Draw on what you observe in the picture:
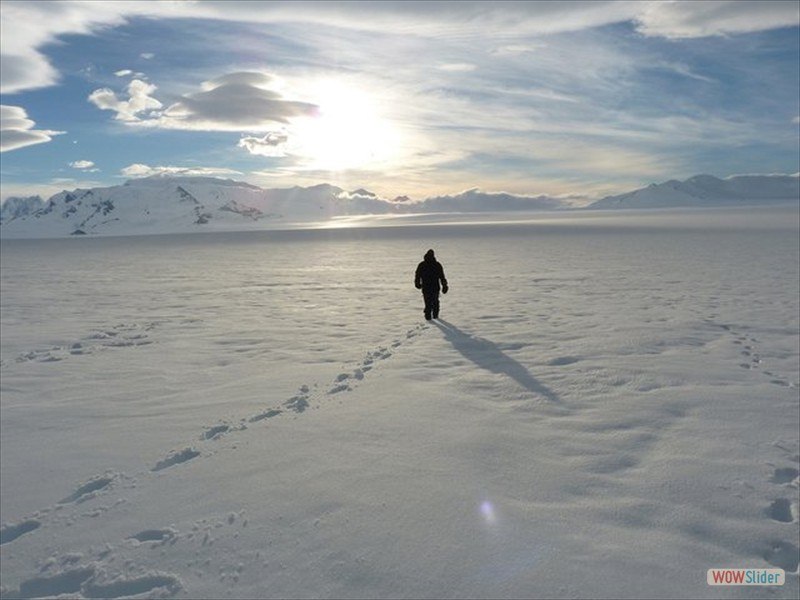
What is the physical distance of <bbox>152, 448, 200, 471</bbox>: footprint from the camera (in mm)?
5574

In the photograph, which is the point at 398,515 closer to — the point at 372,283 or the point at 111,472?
the point at 111,472

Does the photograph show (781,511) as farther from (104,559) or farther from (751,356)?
(104,559)

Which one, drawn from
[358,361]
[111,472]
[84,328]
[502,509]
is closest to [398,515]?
[502,509]

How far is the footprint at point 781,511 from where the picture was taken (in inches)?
172

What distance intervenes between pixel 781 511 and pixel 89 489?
20.2 feet

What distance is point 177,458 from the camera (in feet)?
18.8

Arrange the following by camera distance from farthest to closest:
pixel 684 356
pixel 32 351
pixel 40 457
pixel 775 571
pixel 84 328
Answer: pixel 84 328, pixel 32 351, pixel 684 356, pixel 40 457, pixel 775 571

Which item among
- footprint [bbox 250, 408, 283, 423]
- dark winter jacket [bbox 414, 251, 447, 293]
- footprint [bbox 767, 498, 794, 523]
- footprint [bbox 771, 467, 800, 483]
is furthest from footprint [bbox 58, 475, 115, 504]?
dark winter jacket [bbox 414, 251, 447, 293]

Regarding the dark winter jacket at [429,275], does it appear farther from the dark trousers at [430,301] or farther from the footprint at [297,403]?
the footprint at [297,403]

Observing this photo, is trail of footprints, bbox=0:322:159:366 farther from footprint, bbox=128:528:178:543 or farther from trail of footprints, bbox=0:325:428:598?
footprint, bbox=128:528:178:543

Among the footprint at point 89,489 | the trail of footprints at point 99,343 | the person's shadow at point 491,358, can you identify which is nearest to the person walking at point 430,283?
the person's shadow at point 491,358

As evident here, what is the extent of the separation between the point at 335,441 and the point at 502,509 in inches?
84.4

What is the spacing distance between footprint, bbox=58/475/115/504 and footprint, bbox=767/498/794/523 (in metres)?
5.90

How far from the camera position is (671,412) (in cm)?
646
